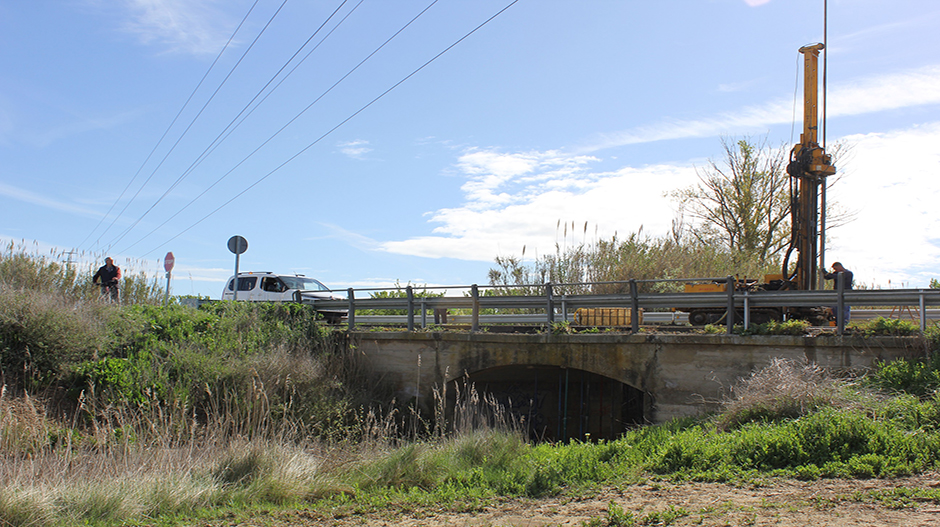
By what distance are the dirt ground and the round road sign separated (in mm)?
10104

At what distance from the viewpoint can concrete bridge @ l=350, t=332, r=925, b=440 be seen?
987 cm

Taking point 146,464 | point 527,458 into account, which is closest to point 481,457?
point 527,458

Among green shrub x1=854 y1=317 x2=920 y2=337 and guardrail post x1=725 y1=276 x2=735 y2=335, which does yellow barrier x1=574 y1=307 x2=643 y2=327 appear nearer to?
guardrail post x1=725 y1=276 x2=735 y2=335

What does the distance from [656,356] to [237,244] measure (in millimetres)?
10004

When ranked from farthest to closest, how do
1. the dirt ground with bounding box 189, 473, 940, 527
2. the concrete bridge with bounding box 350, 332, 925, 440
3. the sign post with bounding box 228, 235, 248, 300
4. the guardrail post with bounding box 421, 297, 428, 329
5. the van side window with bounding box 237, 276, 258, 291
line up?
the van side window with bounding box 237, 276, 258, 291
the sign post with bounding box 228, 235, 248, 300
the guardrail post with bounding box 421, 297, 428, 329
the concrete bridge with bounding box 350, 332, 925, 440
the dirt ground with bounding box 189, 473, 940, 527

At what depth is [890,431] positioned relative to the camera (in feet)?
21.2

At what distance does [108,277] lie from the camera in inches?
612

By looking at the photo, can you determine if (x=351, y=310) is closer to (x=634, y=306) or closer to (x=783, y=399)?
(x=634, y=306)

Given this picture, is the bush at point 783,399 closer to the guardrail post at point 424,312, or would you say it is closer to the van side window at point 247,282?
the guardrail post at point 424,312

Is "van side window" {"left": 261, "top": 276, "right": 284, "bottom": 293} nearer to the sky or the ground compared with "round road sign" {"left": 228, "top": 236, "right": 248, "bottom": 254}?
nearer to the ground

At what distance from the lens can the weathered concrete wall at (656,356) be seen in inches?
381

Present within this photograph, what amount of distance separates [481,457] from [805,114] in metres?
10.9

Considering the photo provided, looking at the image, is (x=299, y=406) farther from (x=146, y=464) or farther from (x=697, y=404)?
(x=697, y=404)

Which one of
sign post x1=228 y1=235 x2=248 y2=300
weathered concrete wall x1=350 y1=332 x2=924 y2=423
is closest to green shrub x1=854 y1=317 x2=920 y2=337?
weathered concrete wall x1=350 y1=332 x2=924 y2=423
